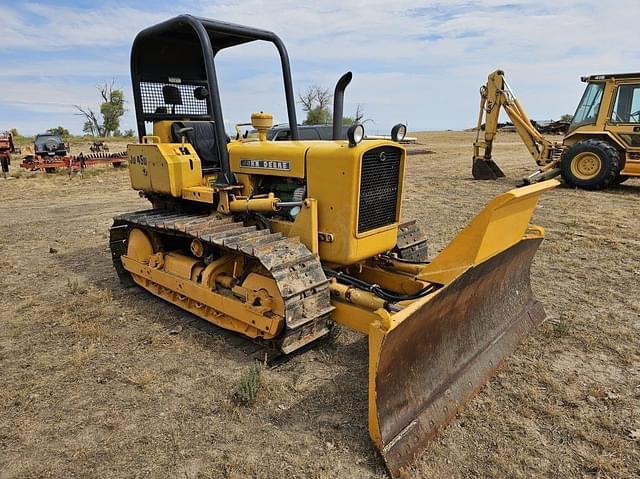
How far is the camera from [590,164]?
11.9 m

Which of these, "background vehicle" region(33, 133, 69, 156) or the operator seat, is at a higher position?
the operator seat

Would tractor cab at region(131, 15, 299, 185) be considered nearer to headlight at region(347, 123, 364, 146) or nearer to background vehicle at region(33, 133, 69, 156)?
headlight at region(347, 123, 364, 146)

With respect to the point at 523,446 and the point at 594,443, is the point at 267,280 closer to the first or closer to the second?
the point at 523,446

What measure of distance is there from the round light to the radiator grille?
9 cm

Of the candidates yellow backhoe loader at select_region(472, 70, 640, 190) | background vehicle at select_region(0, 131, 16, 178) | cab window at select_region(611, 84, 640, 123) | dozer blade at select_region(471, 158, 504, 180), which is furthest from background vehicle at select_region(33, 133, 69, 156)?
cab window at select_region(611, 84, 640, 123)

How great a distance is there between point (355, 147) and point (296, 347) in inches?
64.4

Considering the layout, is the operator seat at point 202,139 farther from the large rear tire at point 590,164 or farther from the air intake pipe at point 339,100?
the large rear tire at point 590,164

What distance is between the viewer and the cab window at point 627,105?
37.3 ft

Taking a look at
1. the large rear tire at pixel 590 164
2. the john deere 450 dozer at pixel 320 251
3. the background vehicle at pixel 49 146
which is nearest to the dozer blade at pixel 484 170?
the large rear tire at pixel 590 164

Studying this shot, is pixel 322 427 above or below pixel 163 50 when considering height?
below

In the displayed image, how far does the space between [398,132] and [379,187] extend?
51cm

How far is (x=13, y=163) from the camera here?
859 inches

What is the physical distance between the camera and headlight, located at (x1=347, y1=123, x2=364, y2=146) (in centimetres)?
369

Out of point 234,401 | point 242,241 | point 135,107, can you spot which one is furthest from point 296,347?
point 135,107
